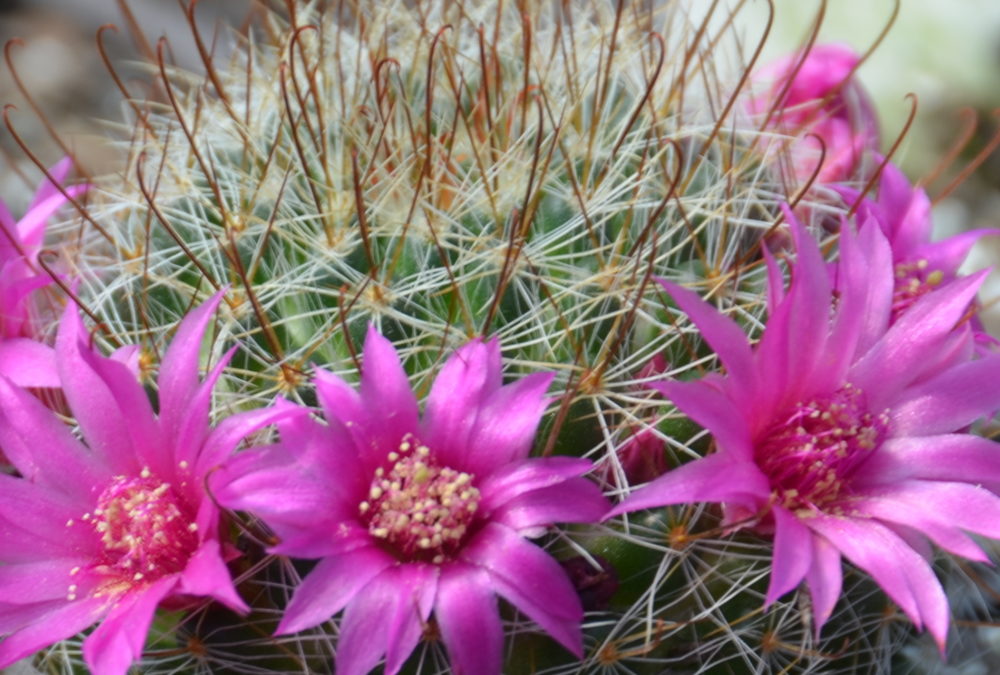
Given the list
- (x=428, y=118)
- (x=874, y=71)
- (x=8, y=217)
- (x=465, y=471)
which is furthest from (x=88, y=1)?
(x=465, y=471)

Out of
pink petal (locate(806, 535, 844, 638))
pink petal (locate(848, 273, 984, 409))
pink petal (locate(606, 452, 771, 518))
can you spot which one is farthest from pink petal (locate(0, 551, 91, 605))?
pink petal (locate(848, 273, 984, 409))

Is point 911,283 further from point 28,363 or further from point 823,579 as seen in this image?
point 28,363

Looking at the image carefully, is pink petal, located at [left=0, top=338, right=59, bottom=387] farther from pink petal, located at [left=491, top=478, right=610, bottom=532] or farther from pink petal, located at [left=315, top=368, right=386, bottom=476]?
pink petal, located at [left=491, top=478, right=610, bottom=532]

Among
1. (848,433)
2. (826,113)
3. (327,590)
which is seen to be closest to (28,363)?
(327,590)

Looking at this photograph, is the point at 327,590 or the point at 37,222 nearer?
the point at 327,590

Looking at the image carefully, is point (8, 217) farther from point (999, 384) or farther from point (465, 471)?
point (999, 384)

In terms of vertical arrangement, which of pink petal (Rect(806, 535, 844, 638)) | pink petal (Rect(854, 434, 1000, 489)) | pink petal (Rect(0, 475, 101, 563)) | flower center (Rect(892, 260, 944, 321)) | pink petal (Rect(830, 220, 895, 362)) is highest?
pink petal (Rect(0, 475, 101, 563))
